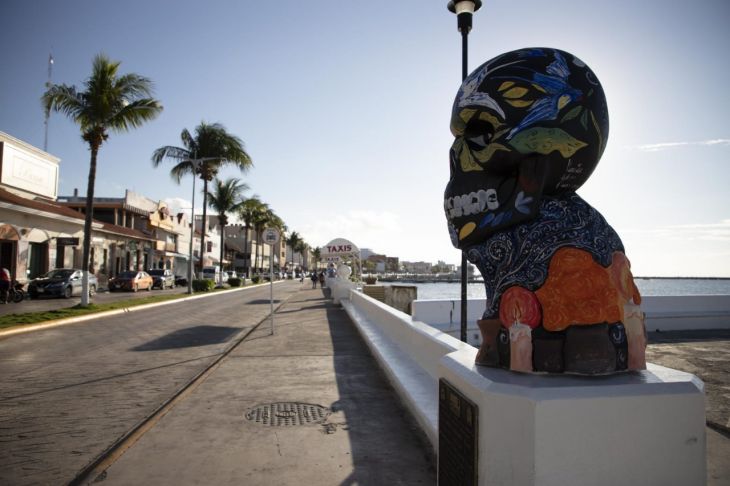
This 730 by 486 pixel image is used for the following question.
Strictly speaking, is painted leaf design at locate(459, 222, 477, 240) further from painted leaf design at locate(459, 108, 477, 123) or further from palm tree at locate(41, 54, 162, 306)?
palm tree at locate(41, 54, 162, 306)

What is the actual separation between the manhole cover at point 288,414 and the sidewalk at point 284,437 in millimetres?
12

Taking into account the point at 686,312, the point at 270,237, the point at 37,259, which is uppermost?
the point at 270,237

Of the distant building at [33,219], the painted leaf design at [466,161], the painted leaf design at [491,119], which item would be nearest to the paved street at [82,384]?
the painted leaf design at [466,161]

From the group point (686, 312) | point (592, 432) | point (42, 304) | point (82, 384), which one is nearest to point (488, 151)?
point (592, 432)

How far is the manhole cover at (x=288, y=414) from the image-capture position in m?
5.03

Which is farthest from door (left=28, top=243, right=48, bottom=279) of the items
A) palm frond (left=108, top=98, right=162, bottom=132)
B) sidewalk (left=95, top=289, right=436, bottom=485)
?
sidewalk (left=95, top=289, right=436, bottom=485)

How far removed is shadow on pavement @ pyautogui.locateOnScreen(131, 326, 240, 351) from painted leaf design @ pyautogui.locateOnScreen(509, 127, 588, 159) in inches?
355

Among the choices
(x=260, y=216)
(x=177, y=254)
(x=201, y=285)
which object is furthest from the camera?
(x=260, y=216)

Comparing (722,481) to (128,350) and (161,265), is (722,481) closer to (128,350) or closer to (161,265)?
(128,350)

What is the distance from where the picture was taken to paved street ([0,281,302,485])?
411 centimetres

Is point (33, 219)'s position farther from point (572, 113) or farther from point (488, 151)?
point (572, 113)

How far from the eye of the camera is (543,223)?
276 cm

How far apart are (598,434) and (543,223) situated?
3.77 ft

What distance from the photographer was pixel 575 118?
9.00 feet
